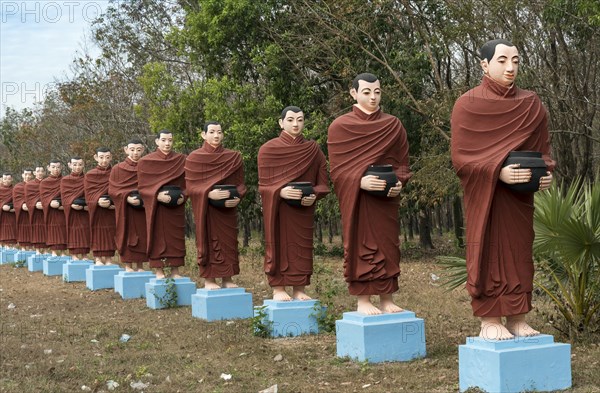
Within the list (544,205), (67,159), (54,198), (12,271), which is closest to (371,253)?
(544,205)

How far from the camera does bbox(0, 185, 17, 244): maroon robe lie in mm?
24391

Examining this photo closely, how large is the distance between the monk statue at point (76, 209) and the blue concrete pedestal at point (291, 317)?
9.52 meters

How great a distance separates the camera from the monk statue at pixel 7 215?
79.6 ft

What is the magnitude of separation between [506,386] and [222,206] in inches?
237

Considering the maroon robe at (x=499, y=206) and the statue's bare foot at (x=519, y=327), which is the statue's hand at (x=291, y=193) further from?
the statue's bare foot at (x=519, y=327)

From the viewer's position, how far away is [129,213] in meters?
14.6

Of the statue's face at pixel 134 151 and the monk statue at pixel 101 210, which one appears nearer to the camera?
the statue's face at pixel 134 151

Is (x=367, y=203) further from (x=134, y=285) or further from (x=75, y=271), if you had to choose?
(x=75, y=271)

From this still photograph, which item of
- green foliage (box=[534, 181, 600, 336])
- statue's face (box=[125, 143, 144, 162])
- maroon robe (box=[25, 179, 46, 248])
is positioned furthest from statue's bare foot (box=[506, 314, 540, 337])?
maroon robe (box=[25, 179, 46, 248])

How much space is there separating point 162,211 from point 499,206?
7643mm

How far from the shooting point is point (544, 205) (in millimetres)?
7871

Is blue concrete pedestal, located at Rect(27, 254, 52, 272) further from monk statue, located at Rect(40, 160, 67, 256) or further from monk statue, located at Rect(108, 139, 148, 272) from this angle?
monk statue, located at Rect(108, 139, 148, 272)

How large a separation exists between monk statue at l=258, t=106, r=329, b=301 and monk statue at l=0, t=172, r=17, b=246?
16.0 m

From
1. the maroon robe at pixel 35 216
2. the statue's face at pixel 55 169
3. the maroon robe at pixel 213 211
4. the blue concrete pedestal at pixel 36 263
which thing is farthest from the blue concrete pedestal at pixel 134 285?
the blue concrete pedestal at pixel 36 263
